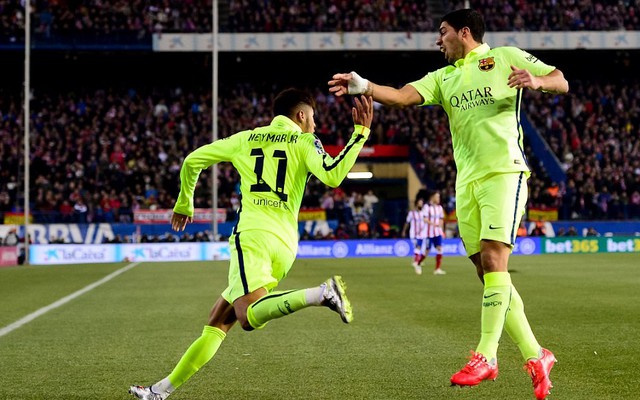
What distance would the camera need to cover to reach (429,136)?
4106 centimetres

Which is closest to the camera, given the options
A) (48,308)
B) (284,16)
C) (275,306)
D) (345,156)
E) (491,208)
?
(275,306)

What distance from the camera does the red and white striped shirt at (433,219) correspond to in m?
23.2

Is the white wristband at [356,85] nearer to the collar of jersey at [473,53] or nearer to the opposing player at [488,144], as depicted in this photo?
the opposing player at [488,144]

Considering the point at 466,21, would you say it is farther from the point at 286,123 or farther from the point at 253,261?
the point at 253,261

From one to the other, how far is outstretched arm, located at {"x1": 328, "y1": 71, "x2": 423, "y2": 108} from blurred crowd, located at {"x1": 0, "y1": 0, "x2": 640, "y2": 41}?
35.4 meters

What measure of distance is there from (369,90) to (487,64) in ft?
2.92

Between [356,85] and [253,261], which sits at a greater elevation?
[356,85]

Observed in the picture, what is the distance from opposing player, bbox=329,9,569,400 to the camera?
579cm

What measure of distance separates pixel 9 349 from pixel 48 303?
5910 mm

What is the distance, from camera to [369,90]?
19.0 ft

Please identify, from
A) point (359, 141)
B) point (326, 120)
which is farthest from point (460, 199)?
point (326, 120)

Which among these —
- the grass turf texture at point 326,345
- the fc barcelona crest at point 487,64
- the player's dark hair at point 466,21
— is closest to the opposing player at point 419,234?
the grass turf texture at point 326,345

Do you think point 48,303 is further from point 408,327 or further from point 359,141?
point 359,141

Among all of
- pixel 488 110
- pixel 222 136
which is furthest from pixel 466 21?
pixel 222 136
